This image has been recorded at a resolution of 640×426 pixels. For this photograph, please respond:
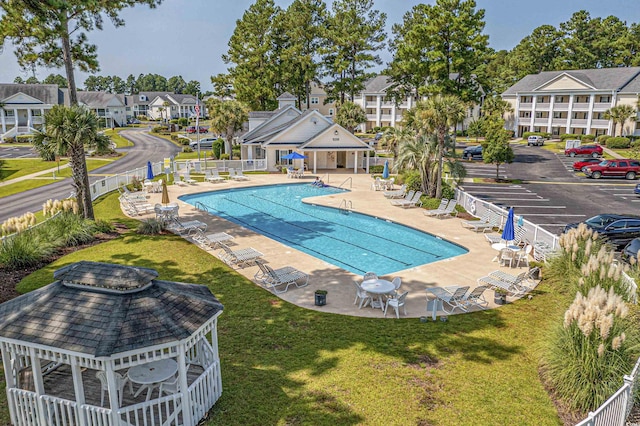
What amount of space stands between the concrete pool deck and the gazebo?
5.74 metres

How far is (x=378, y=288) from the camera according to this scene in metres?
13.9

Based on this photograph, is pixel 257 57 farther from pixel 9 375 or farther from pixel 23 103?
pixel 9 375

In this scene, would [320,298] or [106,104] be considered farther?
[106,104]

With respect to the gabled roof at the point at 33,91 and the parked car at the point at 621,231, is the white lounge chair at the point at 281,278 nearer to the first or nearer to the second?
the parked car at the point at 621,231

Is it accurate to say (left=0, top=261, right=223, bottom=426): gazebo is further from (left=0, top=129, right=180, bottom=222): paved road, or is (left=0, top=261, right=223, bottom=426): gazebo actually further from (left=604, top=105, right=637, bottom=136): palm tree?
(left=604, top=105, right=637, bottom=136): palm tree

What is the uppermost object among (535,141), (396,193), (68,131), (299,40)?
(299,40)

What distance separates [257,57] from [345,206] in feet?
134

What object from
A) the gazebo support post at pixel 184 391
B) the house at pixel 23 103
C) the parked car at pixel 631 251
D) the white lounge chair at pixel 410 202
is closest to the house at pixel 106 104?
the house at pixel 23 103

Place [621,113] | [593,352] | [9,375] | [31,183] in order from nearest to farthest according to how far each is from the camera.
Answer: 1. [9,375]
2. [593,352]
3. [31,183]
4. [621,113]

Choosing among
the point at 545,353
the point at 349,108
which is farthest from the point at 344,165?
the point at 545,353

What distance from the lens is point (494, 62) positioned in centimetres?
11056

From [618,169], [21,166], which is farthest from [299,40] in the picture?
[618,169]

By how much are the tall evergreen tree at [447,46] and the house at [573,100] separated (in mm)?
24323

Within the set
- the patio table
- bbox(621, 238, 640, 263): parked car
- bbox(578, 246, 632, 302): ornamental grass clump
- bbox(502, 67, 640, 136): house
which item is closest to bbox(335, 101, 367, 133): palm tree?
bbox(502, 67, 640, 136): house
